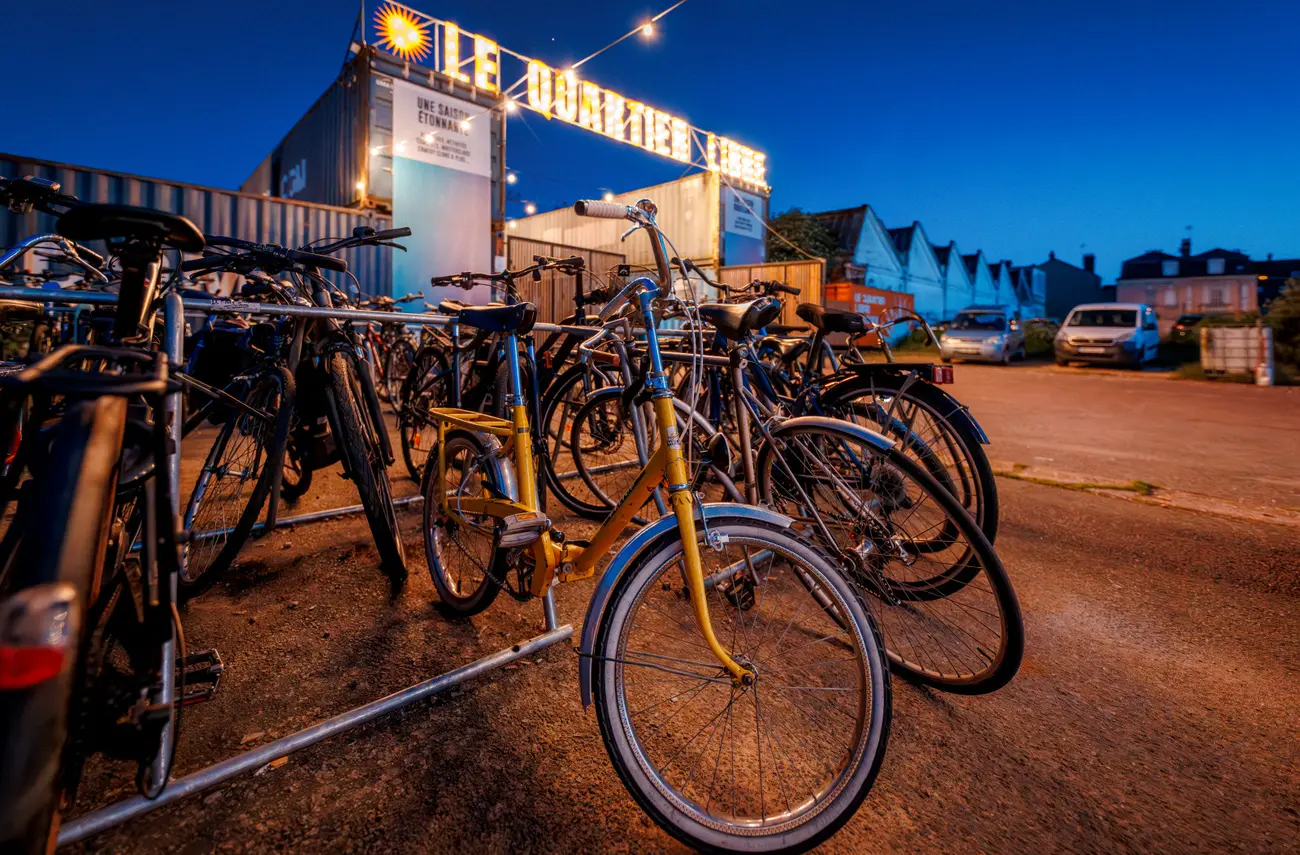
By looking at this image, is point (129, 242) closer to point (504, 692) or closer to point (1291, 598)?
point (504, 692)

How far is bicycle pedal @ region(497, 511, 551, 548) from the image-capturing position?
5.73 feet

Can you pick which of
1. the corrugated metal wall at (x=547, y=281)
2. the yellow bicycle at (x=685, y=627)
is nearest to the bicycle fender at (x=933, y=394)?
the yellow bicycle at (x=685, y=627)

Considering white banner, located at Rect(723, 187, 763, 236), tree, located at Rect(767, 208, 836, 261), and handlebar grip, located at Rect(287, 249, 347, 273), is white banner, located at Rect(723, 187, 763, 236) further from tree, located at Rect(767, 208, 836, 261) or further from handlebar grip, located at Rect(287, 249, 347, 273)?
handlebar grip, located at Rect(287, 249, 347, 273)

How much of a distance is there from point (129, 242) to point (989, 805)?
2287mm

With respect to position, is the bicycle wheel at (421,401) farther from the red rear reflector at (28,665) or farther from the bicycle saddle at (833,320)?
the red rear reflector at (28,665)

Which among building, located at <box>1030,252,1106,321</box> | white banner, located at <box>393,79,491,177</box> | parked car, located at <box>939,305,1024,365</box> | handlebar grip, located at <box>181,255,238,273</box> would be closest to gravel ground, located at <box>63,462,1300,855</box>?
handlebar grip, located at <box>181,255,238,273</box>

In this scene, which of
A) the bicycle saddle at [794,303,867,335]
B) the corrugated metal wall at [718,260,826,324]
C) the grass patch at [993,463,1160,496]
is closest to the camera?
the bicycle saddle at [794,303,867,335]

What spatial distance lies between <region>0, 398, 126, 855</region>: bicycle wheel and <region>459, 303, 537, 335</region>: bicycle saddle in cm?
122

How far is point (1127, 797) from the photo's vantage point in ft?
4.78

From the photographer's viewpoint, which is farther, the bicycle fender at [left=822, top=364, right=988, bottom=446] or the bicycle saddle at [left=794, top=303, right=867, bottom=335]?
the bicycle saddle at [left=794, top=303, right=867, bottom=335]

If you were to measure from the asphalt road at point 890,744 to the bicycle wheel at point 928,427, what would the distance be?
459mm

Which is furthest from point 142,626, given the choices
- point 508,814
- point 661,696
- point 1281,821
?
point 1281,821

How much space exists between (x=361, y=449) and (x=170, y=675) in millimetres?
1178

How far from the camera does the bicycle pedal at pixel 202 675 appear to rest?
1.32 m
